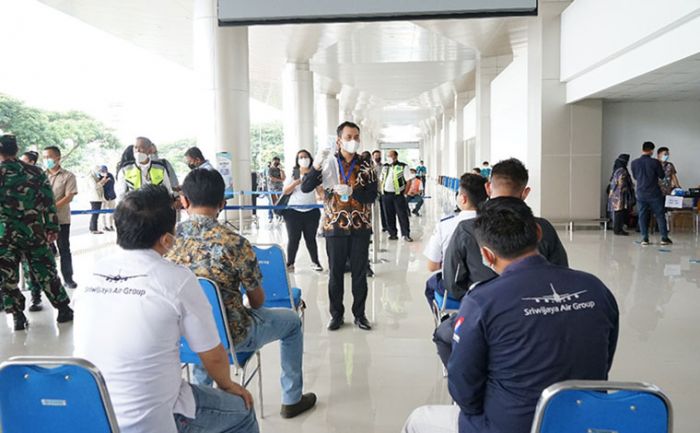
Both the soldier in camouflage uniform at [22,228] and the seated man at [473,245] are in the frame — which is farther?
the soldier in camouflage uniform at [22,228]

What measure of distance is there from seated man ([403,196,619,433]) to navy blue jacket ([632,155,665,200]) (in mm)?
8595

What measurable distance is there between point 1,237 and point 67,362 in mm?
4010

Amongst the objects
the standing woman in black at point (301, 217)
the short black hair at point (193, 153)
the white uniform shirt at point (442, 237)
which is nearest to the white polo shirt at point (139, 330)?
the white uniform shirt at point (442, 237)

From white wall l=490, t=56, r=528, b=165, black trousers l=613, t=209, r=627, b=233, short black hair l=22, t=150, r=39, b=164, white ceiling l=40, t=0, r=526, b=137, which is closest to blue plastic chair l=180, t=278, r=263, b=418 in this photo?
short black hair l=22, t=150, r=39, b=164

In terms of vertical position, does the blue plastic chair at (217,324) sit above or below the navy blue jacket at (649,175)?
below

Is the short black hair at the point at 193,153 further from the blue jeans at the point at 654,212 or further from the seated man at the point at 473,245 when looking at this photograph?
the blue jeans at the point at 654,212

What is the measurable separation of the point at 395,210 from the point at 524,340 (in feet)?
29.7

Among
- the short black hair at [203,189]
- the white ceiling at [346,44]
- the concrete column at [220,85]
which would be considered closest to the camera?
the short black hair at [203,189]

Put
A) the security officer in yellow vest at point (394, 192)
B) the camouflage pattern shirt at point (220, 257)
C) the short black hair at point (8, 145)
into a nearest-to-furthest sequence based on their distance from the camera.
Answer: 1. the camouflage pattern shirt at point (220, 257)
2. the short black hair at point (8, 145)
3. the security officer in yellow vest at point (394, 192)

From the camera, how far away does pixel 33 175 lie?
490 cm

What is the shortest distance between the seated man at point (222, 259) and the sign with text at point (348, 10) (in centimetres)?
396

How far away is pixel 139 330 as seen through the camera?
1654 millimetres

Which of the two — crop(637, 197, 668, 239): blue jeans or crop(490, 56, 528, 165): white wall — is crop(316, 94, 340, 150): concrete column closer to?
crop(490, 56, 528, 165): white wall

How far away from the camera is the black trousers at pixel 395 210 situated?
405 inches
